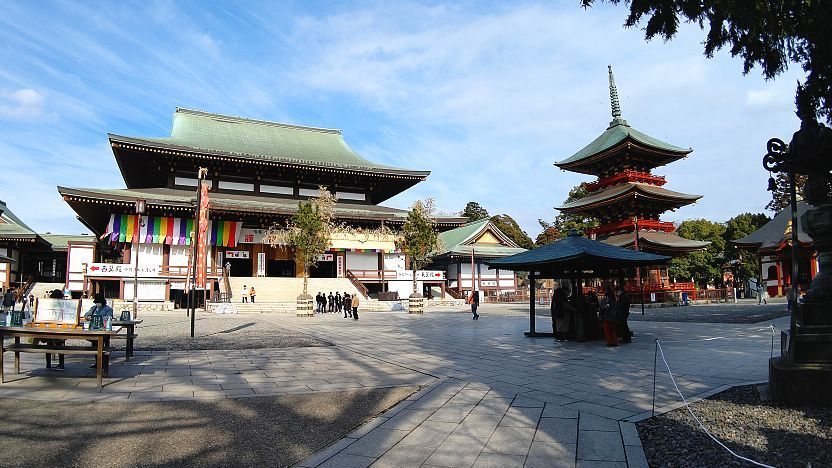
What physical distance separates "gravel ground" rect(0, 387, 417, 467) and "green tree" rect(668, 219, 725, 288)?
46.0 meters

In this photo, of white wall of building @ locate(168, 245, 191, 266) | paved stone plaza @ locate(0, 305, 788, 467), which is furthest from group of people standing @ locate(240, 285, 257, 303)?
paved stone plaza @ locate(0, 305, 788, 467)

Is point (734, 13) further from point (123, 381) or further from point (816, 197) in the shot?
point (123, 381)

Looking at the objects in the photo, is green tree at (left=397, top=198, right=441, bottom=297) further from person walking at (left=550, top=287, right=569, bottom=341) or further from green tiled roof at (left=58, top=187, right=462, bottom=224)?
person walking at (left=550, top=287, right=569, bottom=341)

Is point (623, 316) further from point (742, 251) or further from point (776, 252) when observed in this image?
point (742, 251)

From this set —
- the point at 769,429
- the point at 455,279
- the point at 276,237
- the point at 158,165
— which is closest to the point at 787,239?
the point at 455,279

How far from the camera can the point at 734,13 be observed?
4.73 meters

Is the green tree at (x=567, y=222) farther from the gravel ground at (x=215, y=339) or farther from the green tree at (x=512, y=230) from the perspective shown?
the gravel ground at (x=215, y=339)

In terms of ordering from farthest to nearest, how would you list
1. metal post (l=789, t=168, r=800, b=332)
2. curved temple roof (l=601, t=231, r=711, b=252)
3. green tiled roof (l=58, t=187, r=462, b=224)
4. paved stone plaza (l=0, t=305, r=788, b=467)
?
curved temple roof (l=601, t=231, r=711, b=252) → green tiled roof (l=58, t=187, r=462, b=224) → metal post (l=789, t=168, r=800, b=332) → paved stone plaza (l=0, t=305, r=788, b=467)

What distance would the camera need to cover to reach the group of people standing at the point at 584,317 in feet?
38.2

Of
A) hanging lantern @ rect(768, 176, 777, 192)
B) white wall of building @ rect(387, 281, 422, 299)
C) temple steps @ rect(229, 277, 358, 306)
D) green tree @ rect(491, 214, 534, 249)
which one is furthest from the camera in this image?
green tree @ rect(491, 214, 534, 249)

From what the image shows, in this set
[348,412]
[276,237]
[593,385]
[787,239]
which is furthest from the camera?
[787,239]


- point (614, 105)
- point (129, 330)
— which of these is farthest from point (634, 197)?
point (129, 330)

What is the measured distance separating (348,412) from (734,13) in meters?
5.70

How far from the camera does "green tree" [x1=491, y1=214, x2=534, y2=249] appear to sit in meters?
70.6
